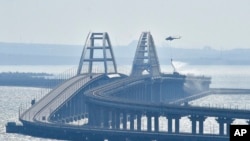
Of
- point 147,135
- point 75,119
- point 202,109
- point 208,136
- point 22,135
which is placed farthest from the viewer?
point 75,119

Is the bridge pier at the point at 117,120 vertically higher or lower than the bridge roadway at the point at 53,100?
lower

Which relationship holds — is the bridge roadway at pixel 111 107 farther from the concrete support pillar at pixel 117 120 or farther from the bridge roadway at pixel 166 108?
the concrete support pillar at pixel 117 120

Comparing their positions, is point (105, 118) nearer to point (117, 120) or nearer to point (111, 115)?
point (117, 120)

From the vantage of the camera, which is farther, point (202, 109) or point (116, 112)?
point (116, 112)

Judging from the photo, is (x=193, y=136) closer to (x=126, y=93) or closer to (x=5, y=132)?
(x=5, y=132)

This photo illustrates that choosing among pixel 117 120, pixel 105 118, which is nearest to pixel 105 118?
pixel 105 118

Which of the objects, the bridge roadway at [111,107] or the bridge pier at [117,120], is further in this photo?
the bridge pier at [117,120]

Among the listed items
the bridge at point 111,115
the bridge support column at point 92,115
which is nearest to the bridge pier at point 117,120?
the bridge at point 111,115

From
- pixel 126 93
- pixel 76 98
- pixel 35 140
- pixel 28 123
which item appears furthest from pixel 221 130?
pixel 126 93
